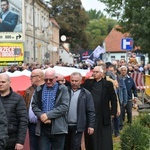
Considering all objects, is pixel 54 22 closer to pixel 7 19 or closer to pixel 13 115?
pixel 7 19

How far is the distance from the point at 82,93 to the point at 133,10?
69.9 feet

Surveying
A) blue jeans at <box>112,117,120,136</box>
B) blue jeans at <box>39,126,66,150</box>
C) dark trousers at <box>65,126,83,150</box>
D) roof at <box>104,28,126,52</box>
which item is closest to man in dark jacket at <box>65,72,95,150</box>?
dark trousers at <box>65,126,83,150</box>

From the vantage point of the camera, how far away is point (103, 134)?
10.2m

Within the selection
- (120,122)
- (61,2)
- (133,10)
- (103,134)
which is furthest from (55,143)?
(61,2)

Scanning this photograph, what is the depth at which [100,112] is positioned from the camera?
33.4ft

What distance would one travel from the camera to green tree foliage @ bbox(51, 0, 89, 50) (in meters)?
81.9

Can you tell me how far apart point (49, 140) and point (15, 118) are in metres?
1.21

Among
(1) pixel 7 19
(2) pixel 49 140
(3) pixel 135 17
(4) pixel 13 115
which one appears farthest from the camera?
(1) pixel 7 19

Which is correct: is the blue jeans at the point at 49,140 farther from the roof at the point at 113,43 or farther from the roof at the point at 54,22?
the roof at the point at 113,43

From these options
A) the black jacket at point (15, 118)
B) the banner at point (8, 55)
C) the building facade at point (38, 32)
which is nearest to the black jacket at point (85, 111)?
the black jacket at point (15, 118)

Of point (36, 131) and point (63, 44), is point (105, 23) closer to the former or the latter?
point (63, 44)

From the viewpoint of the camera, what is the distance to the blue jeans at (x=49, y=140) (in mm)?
8547

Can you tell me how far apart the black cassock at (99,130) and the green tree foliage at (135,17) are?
19412 millimetres

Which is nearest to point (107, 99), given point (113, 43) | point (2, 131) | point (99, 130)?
point (99, 130)
